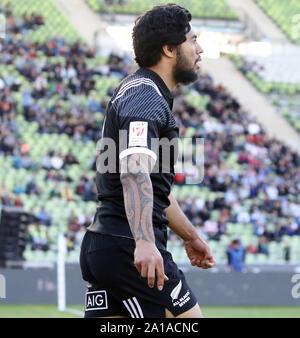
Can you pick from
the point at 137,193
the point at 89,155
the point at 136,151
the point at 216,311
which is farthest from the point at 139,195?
the point at 89,155

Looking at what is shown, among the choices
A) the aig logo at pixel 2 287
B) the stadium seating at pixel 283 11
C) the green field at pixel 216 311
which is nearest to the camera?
Answer: the green field at pixel 216 311

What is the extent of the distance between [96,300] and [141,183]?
2.27ft

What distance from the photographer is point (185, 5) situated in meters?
32.5

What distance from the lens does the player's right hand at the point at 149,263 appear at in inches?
145

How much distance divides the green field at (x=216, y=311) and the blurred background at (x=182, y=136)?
0.06 m

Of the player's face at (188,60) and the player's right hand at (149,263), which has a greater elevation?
the player's face at (188,60)

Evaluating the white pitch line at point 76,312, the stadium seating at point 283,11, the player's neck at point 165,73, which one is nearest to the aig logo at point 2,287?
the white pitch line at point 76,312

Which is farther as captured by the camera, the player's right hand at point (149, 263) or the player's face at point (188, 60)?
the player's face at point (188, 60)

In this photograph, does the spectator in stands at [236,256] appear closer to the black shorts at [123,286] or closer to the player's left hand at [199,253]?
the player's left hand at [199,253]

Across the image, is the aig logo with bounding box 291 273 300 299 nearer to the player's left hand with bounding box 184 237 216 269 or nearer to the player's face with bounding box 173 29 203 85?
the player's left hand with bounding box 184 237 216 269

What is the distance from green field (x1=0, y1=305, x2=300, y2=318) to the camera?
44.9 feet

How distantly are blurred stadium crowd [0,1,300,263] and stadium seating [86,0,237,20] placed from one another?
14.1 ft

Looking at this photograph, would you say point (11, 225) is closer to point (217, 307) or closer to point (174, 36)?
point (217, 307)

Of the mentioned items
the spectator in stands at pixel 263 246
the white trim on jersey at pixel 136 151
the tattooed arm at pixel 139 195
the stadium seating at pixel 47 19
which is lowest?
the tattooed arm at pixel 139 195
